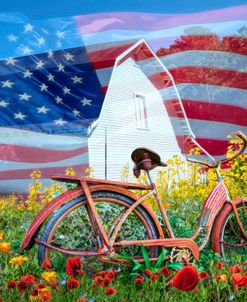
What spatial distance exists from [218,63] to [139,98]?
1.18 metres

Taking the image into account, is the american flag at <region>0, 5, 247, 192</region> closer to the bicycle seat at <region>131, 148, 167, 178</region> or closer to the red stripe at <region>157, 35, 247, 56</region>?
the red stripe at <region>157, 35, 247, 56</region>

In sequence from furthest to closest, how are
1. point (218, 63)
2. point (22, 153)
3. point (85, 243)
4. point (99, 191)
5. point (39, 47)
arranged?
point (39, 47) → point (22, 153) → point (218, 63) → point (85, 243) → point (99, 191)

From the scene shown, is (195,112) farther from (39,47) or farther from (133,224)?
(133,224)

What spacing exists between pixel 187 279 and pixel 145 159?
1.13m

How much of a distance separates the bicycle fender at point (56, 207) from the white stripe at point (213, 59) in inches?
161

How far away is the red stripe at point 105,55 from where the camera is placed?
6836 millimetres

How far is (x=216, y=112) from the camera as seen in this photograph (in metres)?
5.64

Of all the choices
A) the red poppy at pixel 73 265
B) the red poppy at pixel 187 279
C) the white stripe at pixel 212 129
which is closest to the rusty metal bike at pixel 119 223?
the red poppy at pixel 73 265

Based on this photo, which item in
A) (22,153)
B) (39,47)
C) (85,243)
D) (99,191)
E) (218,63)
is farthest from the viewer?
(39,47)

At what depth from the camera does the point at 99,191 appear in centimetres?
207

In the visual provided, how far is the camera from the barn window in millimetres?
6195

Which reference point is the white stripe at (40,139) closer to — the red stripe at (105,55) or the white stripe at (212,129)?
the red stripe at (105,55)

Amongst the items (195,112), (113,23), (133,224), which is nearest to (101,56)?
(113,23)

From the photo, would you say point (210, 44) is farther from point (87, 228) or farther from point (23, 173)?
point (87, 228)
